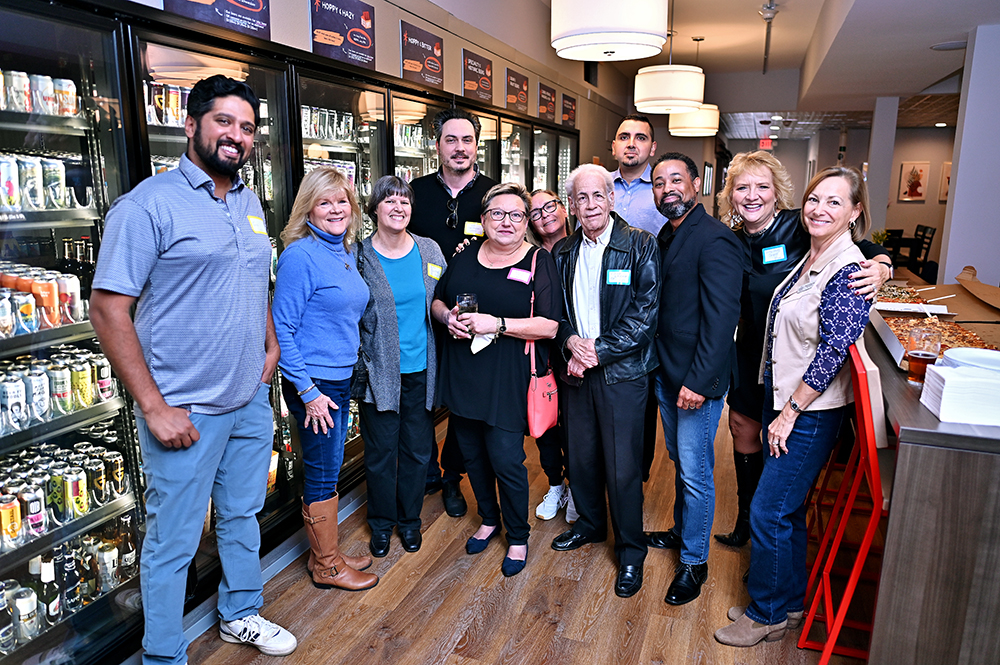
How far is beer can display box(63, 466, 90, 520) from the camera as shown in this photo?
222 centimetres

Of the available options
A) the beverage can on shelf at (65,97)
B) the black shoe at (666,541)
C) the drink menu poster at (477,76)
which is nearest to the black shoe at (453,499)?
the black shoe at (666,541)

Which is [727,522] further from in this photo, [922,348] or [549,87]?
[549,87]

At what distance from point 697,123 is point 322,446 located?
758 centimetres

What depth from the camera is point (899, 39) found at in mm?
5387

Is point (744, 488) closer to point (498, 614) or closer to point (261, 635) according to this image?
point (498, 614)

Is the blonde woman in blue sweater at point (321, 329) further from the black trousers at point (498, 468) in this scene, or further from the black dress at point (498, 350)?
the black trousers at point (498, 468)

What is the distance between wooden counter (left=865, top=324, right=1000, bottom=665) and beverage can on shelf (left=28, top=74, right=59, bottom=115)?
2684mm

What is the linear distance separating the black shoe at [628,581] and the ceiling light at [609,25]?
265 cm

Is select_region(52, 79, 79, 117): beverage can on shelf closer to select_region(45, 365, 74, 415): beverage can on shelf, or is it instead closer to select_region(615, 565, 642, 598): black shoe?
select_region(45, 365, 74, 415): beverage can on shelf

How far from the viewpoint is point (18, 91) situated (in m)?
1.96

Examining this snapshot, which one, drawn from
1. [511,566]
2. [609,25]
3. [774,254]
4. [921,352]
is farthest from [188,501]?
[609,25]

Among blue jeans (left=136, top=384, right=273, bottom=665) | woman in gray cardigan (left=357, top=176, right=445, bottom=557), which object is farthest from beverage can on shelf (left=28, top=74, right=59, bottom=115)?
woman in gray cardigan (left=357, top=176, right=445, bottom=557)

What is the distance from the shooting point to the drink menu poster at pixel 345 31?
10.6ft

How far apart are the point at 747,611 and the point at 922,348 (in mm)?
1141
